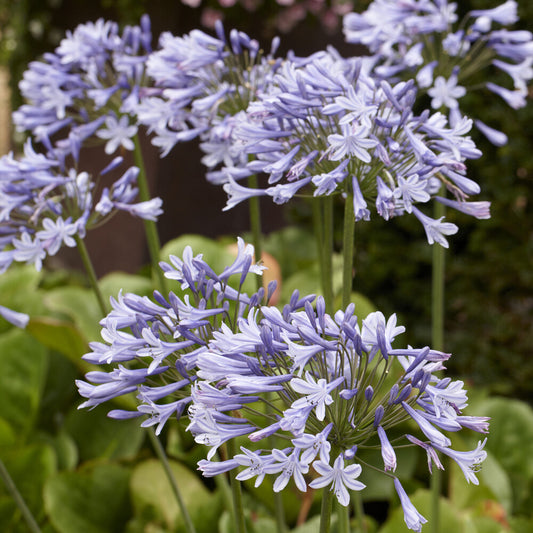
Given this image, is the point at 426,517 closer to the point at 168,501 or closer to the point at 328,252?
the point at 168,501

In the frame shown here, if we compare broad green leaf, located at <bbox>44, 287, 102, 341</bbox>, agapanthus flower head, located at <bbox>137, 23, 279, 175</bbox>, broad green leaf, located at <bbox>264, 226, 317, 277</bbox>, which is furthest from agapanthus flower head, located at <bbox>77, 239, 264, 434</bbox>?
broad green leaf, located at <bbox>264, 226, 317, 277</bbox>

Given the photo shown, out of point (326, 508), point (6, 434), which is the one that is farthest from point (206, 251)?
point (326, 508)

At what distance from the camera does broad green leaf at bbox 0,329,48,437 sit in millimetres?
3143

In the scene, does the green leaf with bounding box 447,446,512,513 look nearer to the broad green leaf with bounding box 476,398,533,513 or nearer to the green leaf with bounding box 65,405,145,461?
the broad green leaf with bounding box 476,398,533,513

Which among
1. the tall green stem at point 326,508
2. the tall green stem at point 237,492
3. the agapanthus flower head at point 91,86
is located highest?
the agapanthus flower head at point 91,86

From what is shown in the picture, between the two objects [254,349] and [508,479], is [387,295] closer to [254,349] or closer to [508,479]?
[508,479]

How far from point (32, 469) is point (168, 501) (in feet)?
2.24

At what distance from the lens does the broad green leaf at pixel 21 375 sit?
3.14 metres

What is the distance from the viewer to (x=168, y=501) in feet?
8.52

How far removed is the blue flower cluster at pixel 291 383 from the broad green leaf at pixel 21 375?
2.11m

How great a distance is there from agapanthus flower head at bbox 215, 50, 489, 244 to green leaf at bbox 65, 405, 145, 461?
2.17 meters

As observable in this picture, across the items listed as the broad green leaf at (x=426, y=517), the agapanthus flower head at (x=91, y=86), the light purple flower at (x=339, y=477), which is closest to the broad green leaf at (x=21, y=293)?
the agapanthus flower head at (x=91, y=86)

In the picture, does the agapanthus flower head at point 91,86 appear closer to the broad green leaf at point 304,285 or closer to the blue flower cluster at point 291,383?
the blue flower cluster at point 291,383

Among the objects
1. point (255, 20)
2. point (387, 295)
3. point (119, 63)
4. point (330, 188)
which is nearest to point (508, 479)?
point (387, 295)
